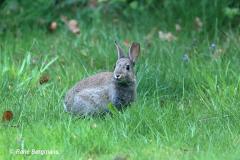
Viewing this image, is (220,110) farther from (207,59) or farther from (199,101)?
(207,59)

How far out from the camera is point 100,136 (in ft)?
16.7

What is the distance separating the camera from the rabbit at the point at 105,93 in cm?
578

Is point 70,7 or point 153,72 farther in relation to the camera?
point 70,7

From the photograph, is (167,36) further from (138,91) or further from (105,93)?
(105,93)

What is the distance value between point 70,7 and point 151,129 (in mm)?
4116

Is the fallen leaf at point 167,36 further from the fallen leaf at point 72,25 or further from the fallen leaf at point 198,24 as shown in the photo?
the fallen leaf at point 72,25

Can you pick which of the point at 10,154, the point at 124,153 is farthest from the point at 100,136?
the point at 10,154

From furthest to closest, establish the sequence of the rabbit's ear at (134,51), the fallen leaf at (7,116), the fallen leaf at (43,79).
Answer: the fallen leaf at (43,79)
the rabbit's ear at (134,51)
the fallen leaf at (7,116)

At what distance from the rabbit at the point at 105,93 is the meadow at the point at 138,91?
0.11 meters

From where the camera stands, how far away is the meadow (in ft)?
16.4

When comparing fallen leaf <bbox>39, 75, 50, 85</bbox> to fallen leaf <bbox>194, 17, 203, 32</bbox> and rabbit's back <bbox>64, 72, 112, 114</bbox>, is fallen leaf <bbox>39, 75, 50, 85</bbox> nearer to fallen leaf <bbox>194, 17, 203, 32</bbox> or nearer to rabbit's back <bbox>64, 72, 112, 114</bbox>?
rabbit's back <bbox>64, 72, 112, 114</bbox>

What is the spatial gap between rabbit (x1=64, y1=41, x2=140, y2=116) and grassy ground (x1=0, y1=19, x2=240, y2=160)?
0.42 ft

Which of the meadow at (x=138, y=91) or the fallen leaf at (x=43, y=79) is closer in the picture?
the meadow at (x=138, y=91)

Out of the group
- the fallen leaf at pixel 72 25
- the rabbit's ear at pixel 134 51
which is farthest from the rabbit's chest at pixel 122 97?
the fallen leaf at pixel 72 25
